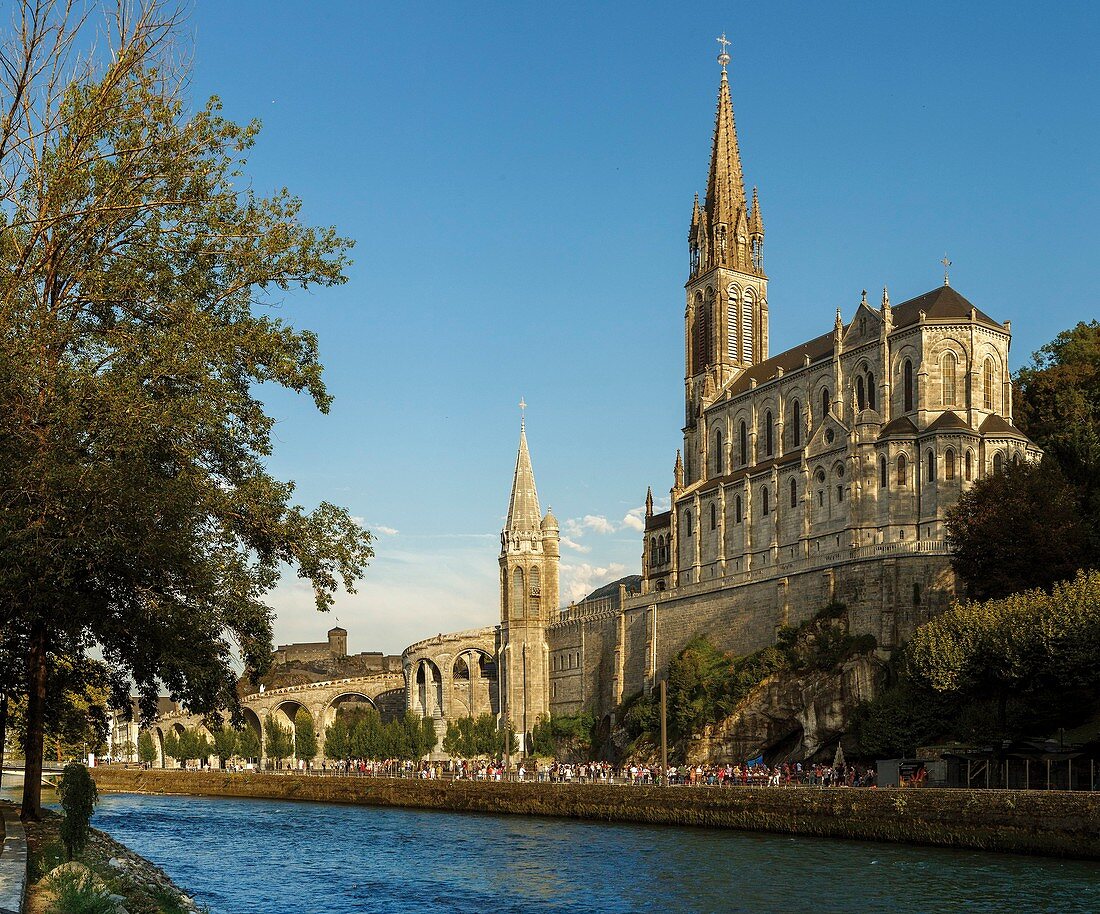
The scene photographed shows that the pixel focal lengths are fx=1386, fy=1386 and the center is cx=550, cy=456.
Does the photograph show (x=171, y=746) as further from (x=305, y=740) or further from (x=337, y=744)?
(x=337, y=744)

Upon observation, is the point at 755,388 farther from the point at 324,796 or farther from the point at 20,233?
the point at 20,233

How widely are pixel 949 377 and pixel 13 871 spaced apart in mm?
56598

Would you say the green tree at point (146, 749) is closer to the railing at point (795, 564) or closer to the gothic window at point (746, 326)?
the railing at point (795, 564)

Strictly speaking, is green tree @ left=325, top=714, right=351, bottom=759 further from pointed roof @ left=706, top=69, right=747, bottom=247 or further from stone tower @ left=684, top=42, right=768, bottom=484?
pointed roof @ left=706, top=69, right=747, bottom=247

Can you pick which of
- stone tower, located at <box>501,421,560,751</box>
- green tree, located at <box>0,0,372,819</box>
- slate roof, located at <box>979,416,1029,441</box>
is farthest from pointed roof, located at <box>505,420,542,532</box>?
green tree, located at <box>0,0,372,819</box>

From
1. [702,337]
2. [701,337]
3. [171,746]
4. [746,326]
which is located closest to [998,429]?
[746,326]

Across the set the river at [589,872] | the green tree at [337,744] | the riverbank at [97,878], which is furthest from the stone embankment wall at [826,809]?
the green tree at [337,744]

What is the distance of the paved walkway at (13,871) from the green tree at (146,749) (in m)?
100

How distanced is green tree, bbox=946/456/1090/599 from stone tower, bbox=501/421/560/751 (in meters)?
42.5

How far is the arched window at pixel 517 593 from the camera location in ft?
319

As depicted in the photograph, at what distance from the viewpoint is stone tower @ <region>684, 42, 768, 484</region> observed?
91.5 meters

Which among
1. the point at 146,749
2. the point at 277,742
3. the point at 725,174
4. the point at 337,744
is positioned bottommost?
the point at 146,749

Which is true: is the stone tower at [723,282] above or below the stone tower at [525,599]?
above

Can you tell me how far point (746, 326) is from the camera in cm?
9312
